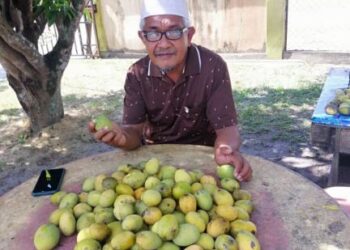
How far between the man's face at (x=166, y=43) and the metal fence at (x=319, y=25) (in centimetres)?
603

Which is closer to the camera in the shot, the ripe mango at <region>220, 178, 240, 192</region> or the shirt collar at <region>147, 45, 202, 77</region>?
the ripe mango at <region>220, 178, 240, 192</region>

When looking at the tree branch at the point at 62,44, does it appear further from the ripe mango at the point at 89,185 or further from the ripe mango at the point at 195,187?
the ripe mango at the point at 195,187

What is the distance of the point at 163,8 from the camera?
227cm

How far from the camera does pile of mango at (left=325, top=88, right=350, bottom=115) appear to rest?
9.86 ft

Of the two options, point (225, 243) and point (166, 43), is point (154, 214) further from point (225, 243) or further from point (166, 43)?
point (166, 43)

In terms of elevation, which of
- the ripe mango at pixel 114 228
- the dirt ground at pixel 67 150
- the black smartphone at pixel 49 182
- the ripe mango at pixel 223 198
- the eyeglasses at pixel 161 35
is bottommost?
the dirt ground at pixel 67 150

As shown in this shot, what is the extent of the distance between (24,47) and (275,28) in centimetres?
481

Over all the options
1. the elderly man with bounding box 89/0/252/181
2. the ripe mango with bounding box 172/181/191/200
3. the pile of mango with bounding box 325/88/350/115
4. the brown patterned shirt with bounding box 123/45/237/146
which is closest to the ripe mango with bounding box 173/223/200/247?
the ripe mango with bounding box 172/181/191/200

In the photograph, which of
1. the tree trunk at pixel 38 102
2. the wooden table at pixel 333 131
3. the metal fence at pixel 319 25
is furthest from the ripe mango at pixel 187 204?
the metal fence at pixel 319 25

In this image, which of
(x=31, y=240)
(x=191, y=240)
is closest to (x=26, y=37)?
(x=31, y=240)

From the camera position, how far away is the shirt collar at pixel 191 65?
2553mm

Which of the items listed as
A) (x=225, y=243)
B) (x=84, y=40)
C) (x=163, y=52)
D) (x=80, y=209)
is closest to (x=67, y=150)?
(x=163, y=52)

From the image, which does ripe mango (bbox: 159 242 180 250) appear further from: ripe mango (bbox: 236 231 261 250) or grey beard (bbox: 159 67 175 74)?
grey beard (bbox: 159 67 175 74)

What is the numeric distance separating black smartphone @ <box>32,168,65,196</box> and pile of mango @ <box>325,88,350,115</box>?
204cm
